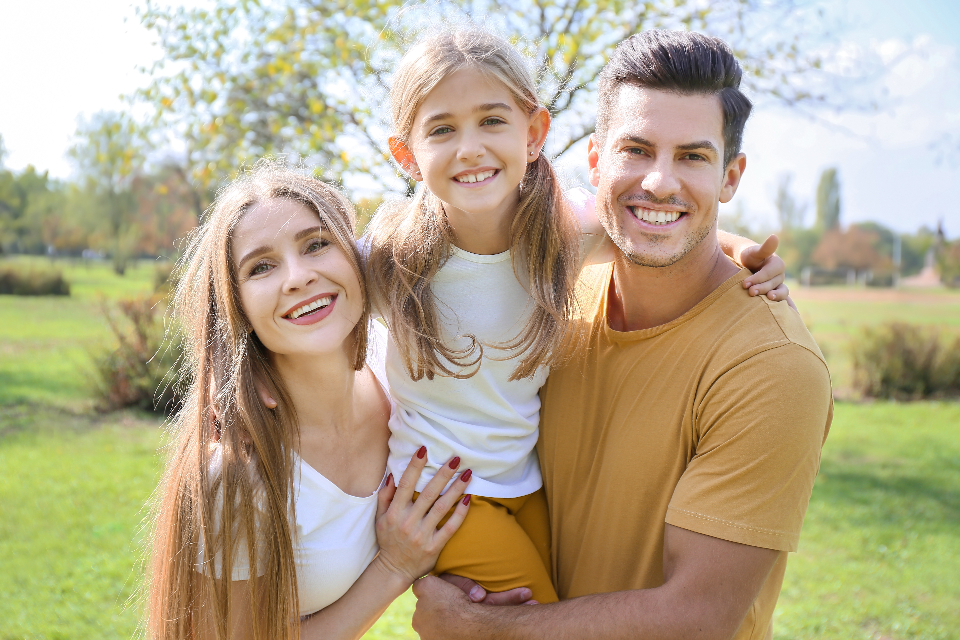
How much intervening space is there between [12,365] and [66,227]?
17701 mm

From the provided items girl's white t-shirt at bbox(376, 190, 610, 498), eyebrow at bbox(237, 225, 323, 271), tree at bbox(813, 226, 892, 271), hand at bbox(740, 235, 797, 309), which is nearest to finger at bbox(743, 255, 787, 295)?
hand at bbox(740, 235, 797, 309)

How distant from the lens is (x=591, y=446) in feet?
7.55

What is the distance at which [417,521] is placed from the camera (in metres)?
2.23

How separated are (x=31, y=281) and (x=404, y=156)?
1795 centimetres

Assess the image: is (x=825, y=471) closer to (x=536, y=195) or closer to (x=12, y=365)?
(x=536, y=195)

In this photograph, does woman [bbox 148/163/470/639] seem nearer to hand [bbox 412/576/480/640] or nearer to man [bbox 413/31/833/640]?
hand [bbox 412/576/480/640]

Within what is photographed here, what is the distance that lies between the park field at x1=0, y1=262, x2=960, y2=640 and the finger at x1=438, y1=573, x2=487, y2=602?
3.77 feet

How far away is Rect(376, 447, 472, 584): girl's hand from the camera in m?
2.21

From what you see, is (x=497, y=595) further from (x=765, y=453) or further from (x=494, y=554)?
(x=765, y=453)

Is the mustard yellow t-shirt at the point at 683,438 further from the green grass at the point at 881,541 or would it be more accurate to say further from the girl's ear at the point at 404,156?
the green grass at the point at 881,541

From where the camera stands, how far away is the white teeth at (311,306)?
7.09 feet

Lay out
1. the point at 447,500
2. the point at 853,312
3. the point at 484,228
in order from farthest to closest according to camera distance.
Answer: the point at 853,312 → the point at 484,228 → the point at 447,500

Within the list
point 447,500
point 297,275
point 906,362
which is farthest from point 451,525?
point 906,362

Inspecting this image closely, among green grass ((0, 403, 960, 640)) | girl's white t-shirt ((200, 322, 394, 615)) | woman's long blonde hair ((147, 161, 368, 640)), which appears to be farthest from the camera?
green grass ((0, 403, 960, 640))
